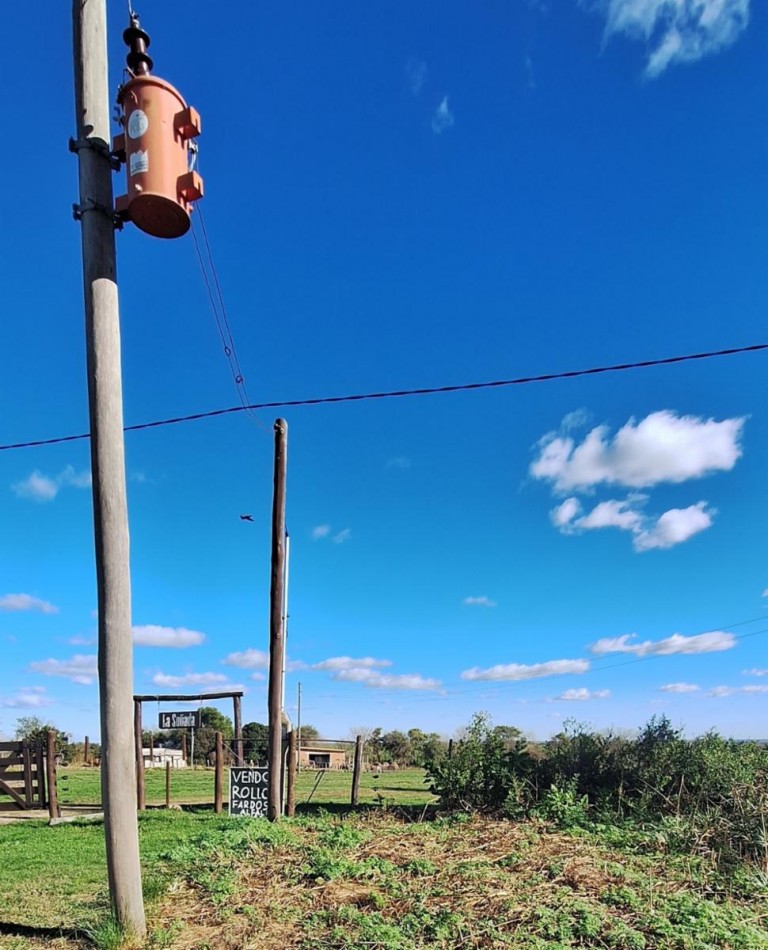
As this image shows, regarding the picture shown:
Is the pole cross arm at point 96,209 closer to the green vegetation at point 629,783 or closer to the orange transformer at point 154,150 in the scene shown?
the orange transformer at point 154,150

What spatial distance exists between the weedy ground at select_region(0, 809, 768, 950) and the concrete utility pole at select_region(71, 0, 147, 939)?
1.94ft

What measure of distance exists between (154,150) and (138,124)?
7.7 inches

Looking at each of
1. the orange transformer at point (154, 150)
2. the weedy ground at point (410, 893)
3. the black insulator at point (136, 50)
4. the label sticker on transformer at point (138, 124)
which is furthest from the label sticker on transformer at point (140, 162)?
the weedy ground at point (410, 893)

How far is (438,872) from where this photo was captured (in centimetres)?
493

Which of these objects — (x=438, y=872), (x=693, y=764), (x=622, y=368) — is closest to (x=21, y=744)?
(x=438, y=872)

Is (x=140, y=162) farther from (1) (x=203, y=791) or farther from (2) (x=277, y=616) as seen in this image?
(1) (x=203, y=791)

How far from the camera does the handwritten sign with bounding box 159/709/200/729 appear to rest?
12.9 m

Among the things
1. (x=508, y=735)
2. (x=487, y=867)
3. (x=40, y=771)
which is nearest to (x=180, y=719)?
(x=40, y=771)

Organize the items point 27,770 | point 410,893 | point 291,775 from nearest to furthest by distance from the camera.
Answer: point 410,893, point 291,775, point 27,770

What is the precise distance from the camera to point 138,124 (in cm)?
412

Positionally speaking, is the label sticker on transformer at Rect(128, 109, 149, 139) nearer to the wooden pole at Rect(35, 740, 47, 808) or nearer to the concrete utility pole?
the concrete utility pole

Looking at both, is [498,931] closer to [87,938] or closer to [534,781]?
[87,938]

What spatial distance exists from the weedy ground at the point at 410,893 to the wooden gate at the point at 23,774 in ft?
24.5

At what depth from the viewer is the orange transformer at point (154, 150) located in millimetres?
4102
